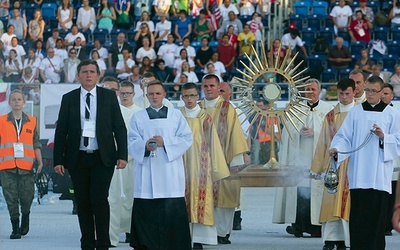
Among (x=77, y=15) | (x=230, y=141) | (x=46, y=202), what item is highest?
(x=77, y=15)

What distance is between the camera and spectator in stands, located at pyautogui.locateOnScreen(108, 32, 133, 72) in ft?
77.4

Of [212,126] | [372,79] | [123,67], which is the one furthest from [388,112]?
[123,67]

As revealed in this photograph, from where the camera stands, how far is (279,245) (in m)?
12.5

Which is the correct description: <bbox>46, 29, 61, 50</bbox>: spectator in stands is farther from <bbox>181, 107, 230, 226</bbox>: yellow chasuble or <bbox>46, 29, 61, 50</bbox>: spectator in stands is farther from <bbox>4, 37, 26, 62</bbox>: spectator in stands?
<bbox>181, 107, 230, 226</bbox>: yellow chasuble

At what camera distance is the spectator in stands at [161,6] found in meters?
25.7

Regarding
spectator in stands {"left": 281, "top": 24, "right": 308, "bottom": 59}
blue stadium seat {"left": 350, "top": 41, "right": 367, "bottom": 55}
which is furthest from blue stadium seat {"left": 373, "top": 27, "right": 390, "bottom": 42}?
spectator in stands {"left": 281, "top": 24, "right": 308, "bottom": 59}

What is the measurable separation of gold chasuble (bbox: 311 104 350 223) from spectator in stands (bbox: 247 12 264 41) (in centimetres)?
1197

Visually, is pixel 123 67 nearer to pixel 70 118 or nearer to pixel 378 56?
pixel 378 56

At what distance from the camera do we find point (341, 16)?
24828mm

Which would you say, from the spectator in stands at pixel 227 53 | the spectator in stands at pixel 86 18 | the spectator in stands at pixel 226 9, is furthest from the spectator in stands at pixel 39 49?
the spectator in stands at pixel 226 9

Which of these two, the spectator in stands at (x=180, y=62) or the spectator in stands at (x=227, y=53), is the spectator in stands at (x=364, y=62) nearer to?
the spectator in stands at (x=227, y=53)

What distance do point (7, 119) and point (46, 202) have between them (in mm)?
4839

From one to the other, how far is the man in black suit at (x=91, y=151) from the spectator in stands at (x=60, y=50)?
12449mm

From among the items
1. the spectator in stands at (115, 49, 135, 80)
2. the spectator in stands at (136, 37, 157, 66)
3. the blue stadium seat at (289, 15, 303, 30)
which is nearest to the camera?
the spectator in stands at (115, 49, 135, 80)
